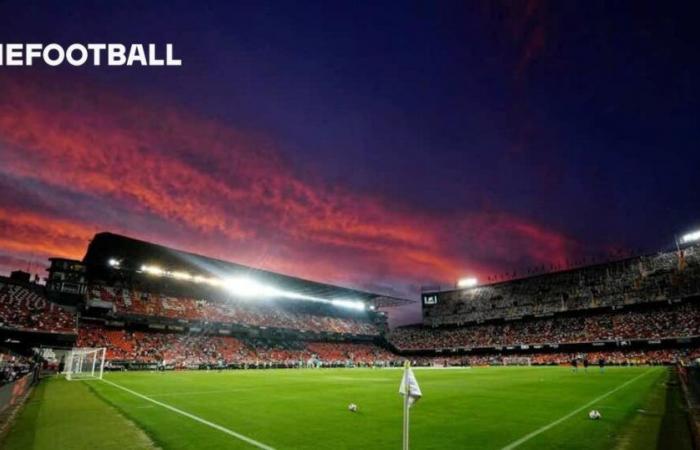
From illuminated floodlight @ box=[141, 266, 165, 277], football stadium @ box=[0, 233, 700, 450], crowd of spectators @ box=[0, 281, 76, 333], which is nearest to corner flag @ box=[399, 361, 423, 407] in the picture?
football stadium @ box=[0, 233, 700, 450]

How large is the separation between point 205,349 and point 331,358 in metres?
25.1

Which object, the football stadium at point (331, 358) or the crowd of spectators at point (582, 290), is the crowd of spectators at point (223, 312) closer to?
the football stadium at point (331, 358)

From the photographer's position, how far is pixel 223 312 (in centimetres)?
7000

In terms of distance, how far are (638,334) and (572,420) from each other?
62589mm

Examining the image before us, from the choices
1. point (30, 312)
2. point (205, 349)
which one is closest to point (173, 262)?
point (205, 349)

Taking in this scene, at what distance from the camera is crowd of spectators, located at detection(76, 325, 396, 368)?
167 feet

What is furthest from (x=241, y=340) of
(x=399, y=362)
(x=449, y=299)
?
(x=449, y=299)

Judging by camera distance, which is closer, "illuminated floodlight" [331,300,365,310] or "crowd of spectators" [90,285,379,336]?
"crowd of spectators" [90,285,379,336]

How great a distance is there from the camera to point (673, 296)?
63.0 m

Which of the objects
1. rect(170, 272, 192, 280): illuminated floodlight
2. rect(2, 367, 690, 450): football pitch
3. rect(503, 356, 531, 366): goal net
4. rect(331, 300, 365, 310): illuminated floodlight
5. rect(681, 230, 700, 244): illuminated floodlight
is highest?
rect(681, 230, 700, 244): illuminated floodlight

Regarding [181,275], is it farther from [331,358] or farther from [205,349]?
[331,358]

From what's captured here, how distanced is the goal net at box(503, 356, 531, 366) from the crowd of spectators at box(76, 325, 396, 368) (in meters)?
24.8

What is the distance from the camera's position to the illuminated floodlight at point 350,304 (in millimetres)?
94938

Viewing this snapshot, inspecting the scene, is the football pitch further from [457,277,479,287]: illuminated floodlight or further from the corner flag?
[457,277,479,287]: illuminated floodlight
